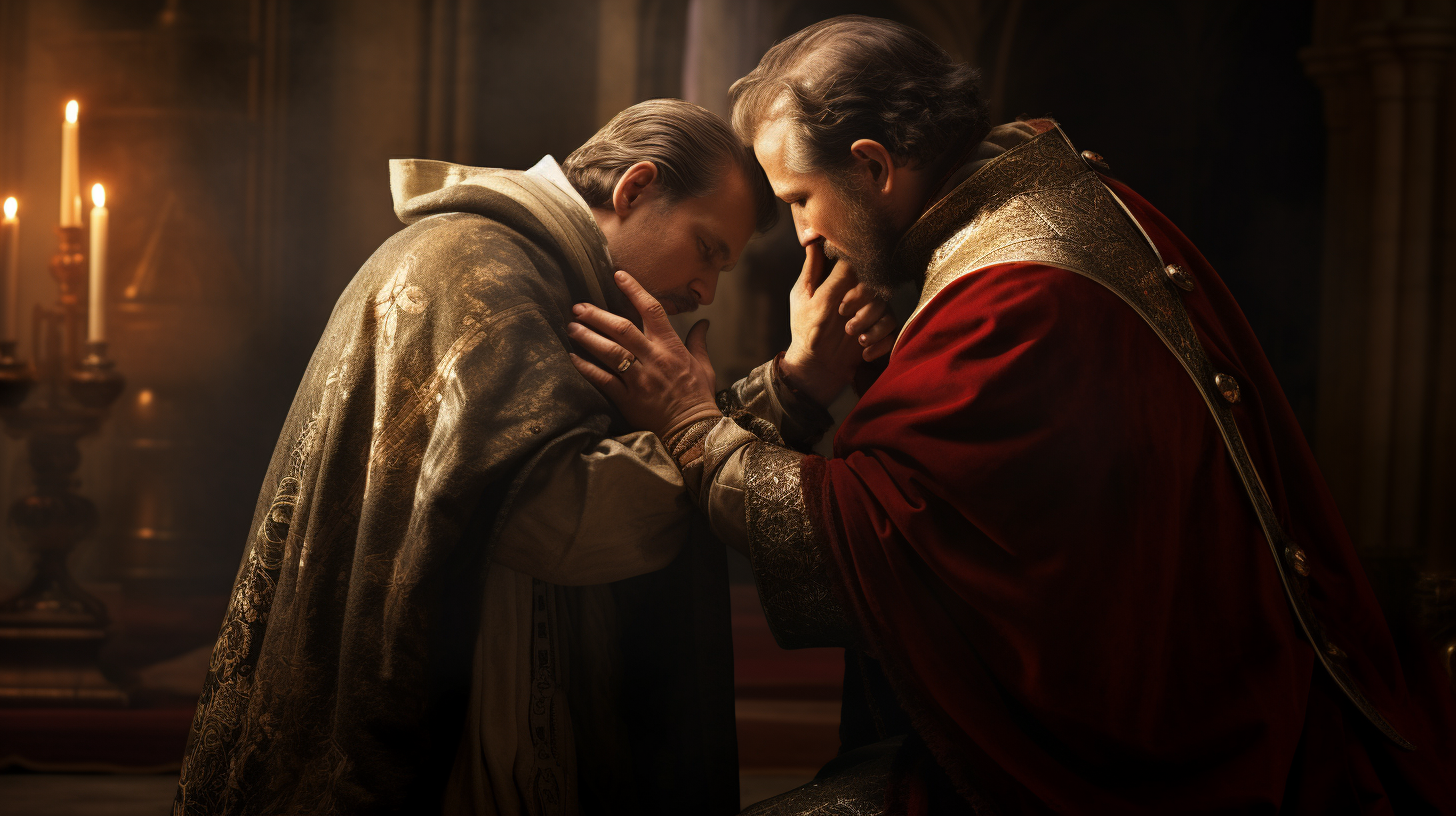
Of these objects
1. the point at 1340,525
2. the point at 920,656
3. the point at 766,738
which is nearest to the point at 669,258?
the point at 920,656

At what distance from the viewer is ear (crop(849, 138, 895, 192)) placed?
5.28 feet

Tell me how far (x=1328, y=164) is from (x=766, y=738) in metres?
2.75

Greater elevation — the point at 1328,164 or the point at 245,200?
the point at 1328,164

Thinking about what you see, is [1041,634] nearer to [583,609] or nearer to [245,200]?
[583,609]

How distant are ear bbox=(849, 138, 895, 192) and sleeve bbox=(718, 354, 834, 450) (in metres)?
0.40

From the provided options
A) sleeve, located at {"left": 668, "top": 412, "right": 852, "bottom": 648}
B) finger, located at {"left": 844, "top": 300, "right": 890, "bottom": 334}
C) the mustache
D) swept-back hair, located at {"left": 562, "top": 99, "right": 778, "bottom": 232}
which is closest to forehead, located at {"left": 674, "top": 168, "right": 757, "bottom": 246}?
swept-back hair, located at {"left": 562, "top": 99, "right": 778, "bottom": 232}

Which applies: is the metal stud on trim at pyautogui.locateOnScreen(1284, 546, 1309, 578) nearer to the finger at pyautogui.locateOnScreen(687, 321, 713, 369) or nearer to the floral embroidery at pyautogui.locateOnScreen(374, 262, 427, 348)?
the finger at pyautogui.locateOnScreen(687, 321, 713, 369)

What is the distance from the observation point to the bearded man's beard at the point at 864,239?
5.43ft

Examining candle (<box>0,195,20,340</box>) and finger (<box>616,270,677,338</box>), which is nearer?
finger (<box>616,270,677,338</box>)

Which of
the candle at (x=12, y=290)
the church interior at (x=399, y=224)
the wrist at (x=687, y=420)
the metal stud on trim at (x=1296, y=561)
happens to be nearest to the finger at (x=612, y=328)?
the wrist at (x=687, y=420)

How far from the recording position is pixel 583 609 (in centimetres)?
164

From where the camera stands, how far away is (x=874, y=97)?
1.61 meters

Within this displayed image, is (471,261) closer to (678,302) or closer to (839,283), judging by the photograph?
(678,302)

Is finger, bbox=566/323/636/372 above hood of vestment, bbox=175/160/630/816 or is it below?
above
